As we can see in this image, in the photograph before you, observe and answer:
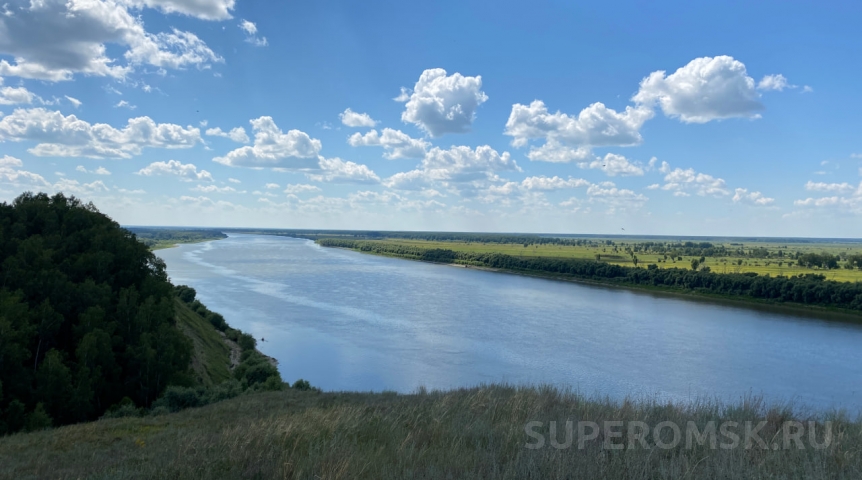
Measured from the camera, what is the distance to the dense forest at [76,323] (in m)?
12.6

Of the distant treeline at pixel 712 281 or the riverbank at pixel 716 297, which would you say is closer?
the riverbank at pixel 716 297

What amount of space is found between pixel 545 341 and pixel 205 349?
15091 mm

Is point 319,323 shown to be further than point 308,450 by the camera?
Yes

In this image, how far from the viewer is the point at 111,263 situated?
18.0 m

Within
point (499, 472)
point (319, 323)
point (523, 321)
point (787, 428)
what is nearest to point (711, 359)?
point (523, 321)

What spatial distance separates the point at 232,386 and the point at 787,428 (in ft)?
46.4

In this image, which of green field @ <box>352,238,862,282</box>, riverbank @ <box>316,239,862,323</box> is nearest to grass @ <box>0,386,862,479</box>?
riverbank @ <box>316,239,862,323</box>

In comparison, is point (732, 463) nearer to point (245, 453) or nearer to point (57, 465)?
point (245, 453)

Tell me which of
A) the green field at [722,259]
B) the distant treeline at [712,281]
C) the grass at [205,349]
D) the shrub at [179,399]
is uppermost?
the green field at [722,259]

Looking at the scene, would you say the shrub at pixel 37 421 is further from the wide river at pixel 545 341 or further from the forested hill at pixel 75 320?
the wide river at pixel 545 341

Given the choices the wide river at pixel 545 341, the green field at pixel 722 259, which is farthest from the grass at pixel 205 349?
the green field at pixel 722 259

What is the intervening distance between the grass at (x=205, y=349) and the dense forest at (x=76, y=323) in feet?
4.77

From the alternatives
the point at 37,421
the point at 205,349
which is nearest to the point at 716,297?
the point at 205,349

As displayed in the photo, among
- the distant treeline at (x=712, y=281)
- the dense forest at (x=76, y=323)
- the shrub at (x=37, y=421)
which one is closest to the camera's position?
the shrub at (x=37, y=421)
